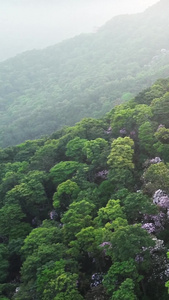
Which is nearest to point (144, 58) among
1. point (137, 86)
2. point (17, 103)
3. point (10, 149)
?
point (137, 86)

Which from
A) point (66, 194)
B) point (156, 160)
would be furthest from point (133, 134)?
point (66, 194)

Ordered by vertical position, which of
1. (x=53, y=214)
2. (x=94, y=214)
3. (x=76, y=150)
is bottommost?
(x=53, y=214)

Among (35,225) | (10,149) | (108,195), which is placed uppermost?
(10,149)

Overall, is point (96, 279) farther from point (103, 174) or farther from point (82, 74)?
point (82, 74)

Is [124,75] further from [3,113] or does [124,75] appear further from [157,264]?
[157,264]

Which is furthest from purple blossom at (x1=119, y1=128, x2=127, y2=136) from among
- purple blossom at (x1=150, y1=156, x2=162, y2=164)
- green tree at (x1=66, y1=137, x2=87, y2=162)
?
purple blossom at (x1=150, y1=156, x2=162, y2=164)

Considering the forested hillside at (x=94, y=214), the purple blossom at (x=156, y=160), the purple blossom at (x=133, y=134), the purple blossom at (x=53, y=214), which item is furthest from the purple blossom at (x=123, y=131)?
the purple blossom at (x=53, y=214)
